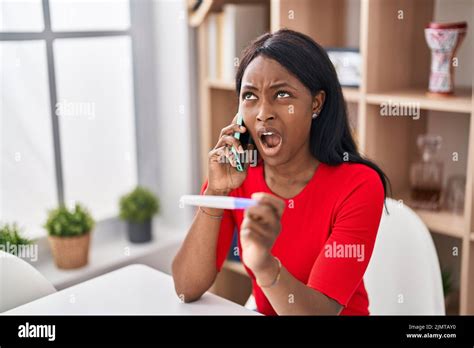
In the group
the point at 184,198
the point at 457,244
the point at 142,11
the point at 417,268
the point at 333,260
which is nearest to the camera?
the point at 184,198

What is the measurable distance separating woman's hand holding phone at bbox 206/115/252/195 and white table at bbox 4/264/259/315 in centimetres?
18

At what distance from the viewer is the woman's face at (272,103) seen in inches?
31.3

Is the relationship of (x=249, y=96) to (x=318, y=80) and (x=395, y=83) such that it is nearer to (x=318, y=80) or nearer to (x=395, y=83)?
(x=318, y=80)

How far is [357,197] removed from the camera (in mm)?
921

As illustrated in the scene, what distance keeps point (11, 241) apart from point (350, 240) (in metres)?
0.79

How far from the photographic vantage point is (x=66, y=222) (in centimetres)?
149

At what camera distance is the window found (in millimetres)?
1492

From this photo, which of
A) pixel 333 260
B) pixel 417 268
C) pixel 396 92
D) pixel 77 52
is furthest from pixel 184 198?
pixel 77 52

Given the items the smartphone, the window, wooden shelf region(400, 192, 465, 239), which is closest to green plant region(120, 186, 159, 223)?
the window

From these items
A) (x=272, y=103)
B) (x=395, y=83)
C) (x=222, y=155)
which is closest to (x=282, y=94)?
(x=272, y=103)
